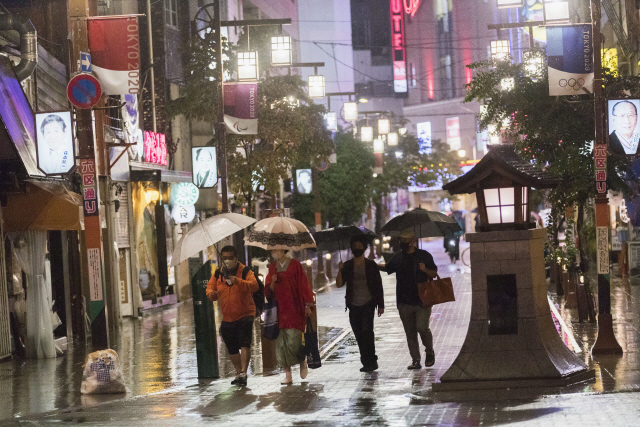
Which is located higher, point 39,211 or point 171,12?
point 171,12

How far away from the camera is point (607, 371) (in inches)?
467

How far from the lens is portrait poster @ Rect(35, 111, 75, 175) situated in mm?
15766

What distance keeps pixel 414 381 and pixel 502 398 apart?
1.64m

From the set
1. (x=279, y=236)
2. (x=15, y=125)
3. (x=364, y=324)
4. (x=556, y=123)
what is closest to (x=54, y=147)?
(x=15, y=125)

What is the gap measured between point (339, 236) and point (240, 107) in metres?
7.96

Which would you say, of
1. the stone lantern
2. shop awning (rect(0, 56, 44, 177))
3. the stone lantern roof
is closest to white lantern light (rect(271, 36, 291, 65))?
shop awning (rect(0, 56, 44, 177))

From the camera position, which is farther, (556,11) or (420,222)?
(556,11)

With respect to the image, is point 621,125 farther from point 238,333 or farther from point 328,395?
point 238,333

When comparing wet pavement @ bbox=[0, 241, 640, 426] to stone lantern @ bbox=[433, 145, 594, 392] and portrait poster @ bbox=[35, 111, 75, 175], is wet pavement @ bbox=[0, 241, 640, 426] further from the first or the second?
portrait poster @ bbox=[35, 111, 75, 175]

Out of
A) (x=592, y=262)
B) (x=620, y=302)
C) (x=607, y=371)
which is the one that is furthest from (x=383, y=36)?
(x=607, y=371)

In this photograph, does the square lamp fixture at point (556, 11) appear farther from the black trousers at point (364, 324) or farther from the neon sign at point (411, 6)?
the neon sign at point (411, 6)

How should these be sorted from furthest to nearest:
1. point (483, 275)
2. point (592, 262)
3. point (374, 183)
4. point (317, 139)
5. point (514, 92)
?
point (374, 183) < point (592, 262) < point (317, 139) < point (514, 92) < point (483, 275)

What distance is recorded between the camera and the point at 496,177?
11789 mm

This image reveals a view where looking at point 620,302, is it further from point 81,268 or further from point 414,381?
point 81,268
